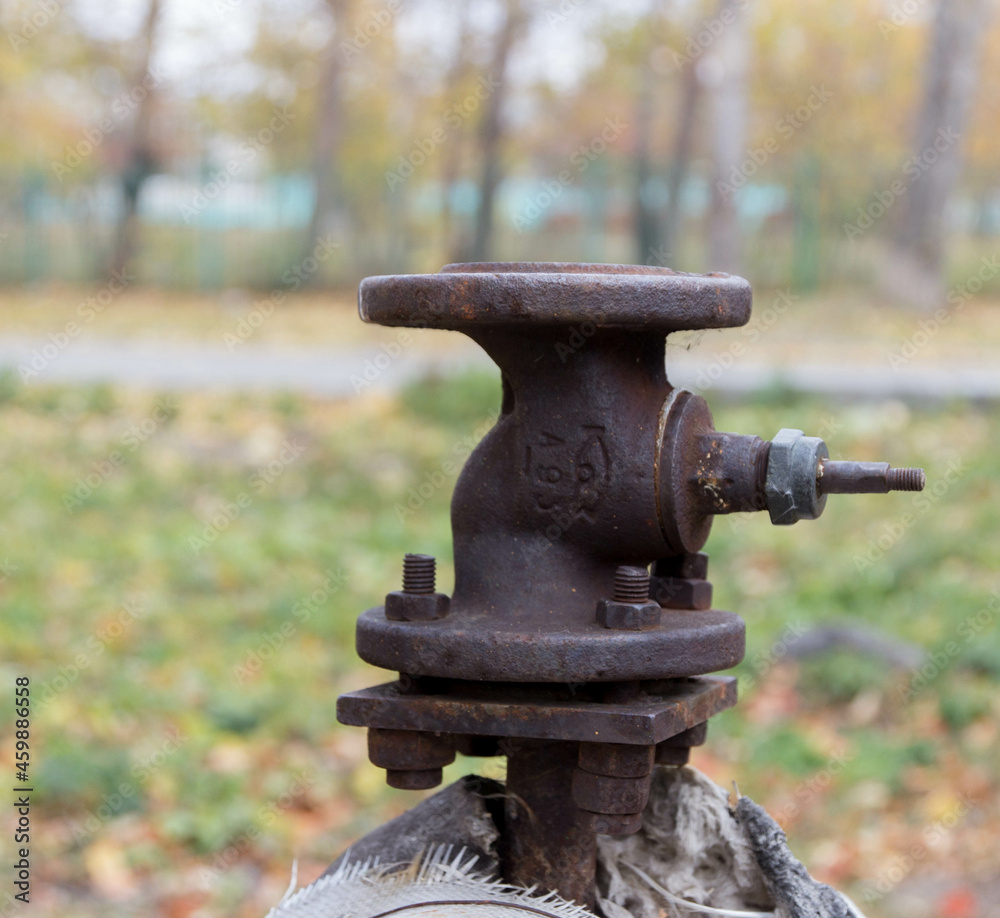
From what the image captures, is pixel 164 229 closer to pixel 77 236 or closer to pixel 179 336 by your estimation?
pixel 77 236

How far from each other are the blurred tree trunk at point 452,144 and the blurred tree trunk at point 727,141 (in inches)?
254

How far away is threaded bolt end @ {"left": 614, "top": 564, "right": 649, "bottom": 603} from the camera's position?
4.49 feet

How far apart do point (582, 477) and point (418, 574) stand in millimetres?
228

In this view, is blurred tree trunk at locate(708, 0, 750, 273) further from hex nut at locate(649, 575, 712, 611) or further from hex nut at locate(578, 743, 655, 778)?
hex nut at locate(578, 743, 655, 778)

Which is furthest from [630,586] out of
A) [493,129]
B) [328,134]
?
[328,134]

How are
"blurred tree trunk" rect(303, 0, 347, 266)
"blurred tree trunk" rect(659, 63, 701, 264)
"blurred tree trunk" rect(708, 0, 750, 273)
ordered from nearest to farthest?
"blurred tree trunk" rect(708, 0, 750, 273) → "blurred tree trunk" rect(303, 0, 347, 266) → "blurred tree trunk" rect(659, 63, 701, 264)

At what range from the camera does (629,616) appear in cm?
135

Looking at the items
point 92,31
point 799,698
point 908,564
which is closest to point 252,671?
point 799,698

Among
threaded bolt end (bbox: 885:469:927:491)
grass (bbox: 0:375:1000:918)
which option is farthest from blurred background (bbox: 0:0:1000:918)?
threaded bolt end (bbox: 885:469:927:491)

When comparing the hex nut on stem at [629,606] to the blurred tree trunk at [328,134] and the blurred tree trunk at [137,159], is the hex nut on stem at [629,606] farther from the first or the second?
the blurred tree trunk at [137,159]

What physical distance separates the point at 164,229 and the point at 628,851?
20049 millimetres

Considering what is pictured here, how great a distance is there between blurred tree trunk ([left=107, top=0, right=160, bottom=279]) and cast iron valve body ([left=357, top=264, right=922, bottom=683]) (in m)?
19.0

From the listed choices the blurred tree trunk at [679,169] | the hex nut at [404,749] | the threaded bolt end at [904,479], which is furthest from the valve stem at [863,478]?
the blurred tree trunk at [679,169]

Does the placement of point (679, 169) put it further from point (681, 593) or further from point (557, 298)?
point (557, 298)
